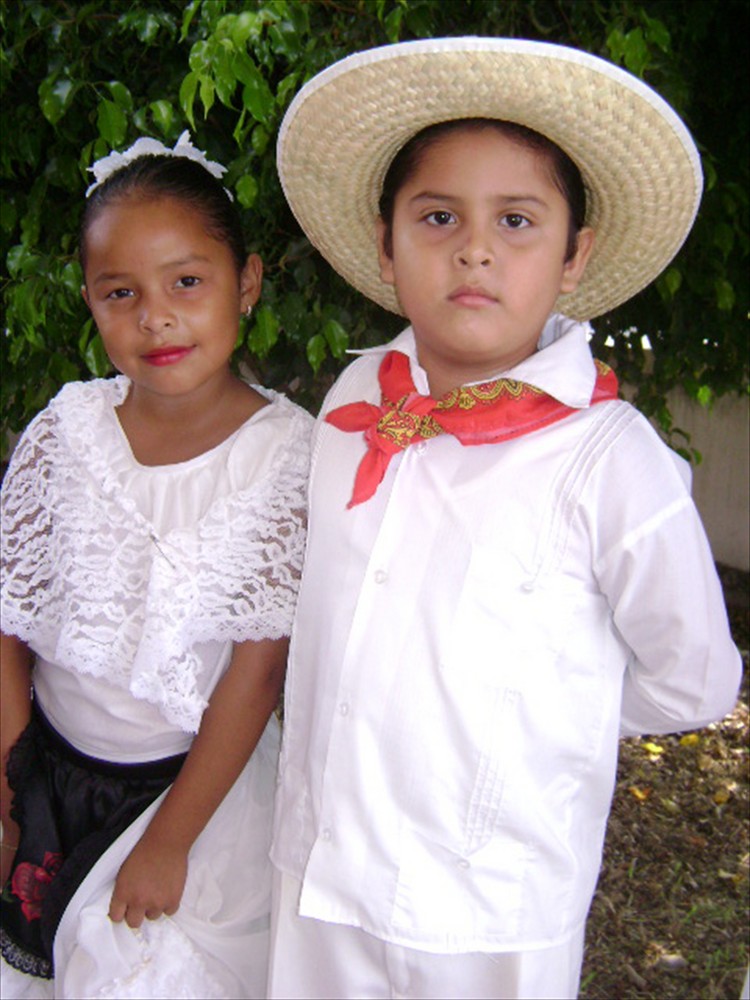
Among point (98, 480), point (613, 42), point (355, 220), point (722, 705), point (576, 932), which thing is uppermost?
point (613, 42)

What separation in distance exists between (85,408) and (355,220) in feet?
1.70

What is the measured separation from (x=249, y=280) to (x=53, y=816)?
892 millimetres

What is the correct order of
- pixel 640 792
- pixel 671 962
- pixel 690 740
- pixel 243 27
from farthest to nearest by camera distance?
pixel 690 740 → pixel 640 792 → pixel 671 962 → pixel 243 27

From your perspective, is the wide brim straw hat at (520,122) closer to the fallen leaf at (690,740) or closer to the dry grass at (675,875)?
the dry grass at (675,875)

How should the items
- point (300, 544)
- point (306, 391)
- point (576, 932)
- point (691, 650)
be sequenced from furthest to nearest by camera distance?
point (306, 391) < point (300, 544) < point (576, 932) < point (691, 650)

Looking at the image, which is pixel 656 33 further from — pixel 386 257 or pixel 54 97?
pixel 54 97

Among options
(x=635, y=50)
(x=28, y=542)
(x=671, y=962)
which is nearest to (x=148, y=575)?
(x=28, y=542)

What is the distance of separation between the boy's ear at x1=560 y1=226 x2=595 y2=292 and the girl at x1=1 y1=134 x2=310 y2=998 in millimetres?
454

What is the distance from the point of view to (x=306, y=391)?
2889mm

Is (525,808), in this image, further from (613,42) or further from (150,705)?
(613,42)

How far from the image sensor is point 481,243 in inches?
51.9

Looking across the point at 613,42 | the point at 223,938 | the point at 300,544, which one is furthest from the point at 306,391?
the point at 223,938

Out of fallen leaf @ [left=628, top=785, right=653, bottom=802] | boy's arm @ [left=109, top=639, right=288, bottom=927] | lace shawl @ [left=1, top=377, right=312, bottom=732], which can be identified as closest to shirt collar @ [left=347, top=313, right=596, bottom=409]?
lace shawl @ [left=1, top=377, right=312, bottom=732]

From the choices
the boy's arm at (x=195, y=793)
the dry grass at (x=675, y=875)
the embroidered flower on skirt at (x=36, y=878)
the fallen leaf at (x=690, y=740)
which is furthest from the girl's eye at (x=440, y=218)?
the fallen leaf at (x=690, y=740)
